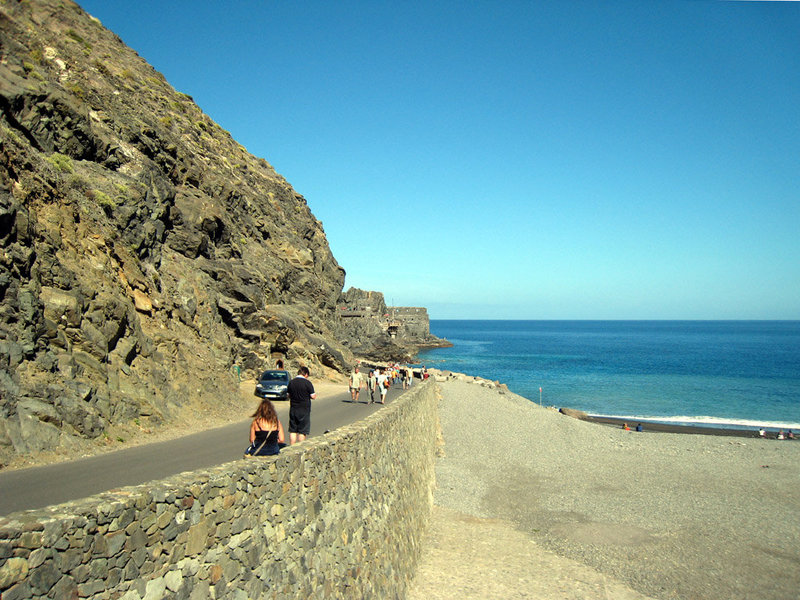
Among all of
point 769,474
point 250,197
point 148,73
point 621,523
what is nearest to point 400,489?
point 621,523

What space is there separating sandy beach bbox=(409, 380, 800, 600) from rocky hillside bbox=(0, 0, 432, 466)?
8.48 meters

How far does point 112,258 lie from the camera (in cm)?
1616

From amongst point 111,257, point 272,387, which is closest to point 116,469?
point 111,257

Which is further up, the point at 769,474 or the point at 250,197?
the point at 250,197

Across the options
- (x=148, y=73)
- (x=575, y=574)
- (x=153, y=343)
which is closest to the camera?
(x=575, y=574)

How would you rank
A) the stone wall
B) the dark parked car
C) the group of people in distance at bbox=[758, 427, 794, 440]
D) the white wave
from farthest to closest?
the white wave
the group of people in distance at bbox=[758, 427, 794, 440]
the dark parked car
the stone wall

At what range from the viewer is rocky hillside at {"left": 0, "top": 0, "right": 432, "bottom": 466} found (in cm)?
1131

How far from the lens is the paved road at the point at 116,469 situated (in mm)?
7395

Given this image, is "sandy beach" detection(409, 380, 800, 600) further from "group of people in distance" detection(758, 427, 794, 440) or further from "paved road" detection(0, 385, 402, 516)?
"paved road" detection(0, 385, 402, 516)

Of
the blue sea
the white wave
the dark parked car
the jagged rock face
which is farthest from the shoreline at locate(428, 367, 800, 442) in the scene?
the dark parked car

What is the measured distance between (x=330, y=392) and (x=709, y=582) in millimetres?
17787

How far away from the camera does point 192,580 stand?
4.98m

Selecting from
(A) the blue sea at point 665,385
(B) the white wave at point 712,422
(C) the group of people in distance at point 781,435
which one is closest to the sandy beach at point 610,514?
(C) the group of people in distance at point 781,435

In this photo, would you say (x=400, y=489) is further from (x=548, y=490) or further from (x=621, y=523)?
(x=548, y=490)
